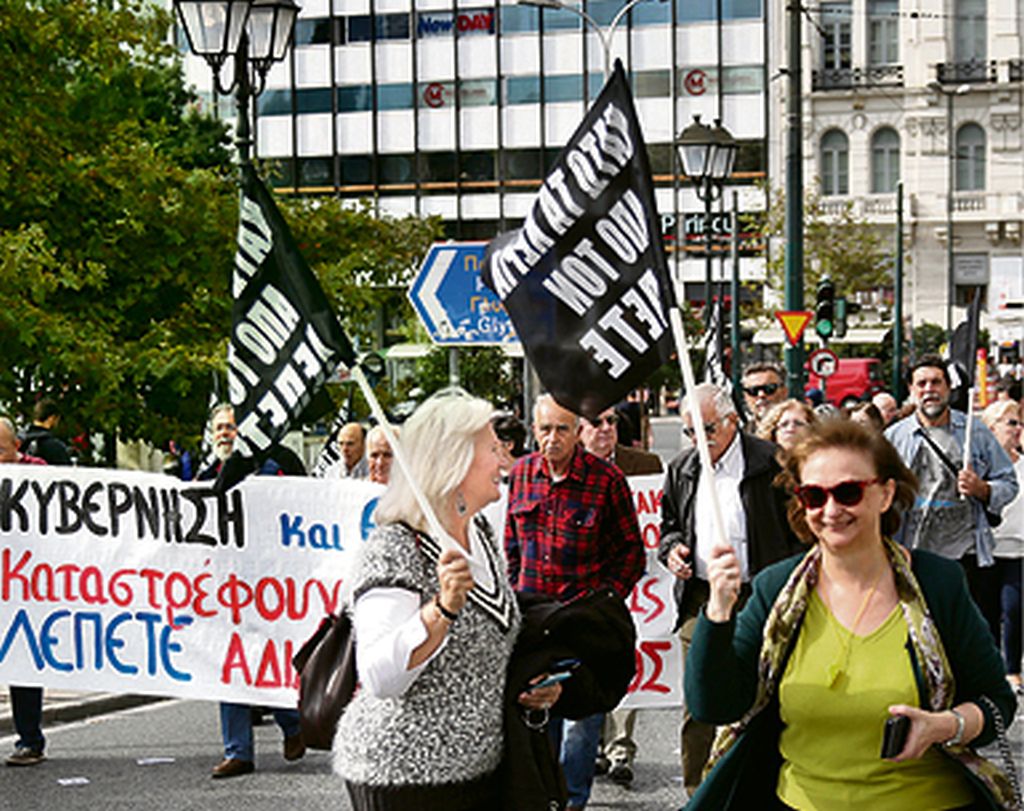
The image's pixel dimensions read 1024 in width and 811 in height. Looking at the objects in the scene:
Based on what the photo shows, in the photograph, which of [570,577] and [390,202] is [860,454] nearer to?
[570,577]

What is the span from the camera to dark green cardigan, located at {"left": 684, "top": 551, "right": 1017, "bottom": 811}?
12.6ft

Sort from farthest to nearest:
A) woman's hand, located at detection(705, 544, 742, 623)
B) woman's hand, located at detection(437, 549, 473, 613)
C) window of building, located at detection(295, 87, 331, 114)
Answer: window of building, located at detection(295, 87, 331, 114) → woman's hand, located at detection(437, 549, 473, 613) → woman's hand, located at detection(705, 544, 742, 623)

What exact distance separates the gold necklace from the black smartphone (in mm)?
177

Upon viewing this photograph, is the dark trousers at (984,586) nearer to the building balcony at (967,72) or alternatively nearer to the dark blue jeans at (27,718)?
the dark blue jeans at (27,718)

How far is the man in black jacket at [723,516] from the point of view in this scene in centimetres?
720

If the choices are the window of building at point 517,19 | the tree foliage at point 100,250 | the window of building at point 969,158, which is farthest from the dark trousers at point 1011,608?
the window of building at point 969,158

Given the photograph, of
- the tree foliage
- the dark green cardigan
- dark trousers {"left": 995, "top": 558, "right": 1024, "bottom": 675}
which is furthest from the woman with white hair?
the tree foliage

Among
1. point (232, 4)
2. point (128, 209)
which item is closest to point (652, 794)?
point (232, 4)

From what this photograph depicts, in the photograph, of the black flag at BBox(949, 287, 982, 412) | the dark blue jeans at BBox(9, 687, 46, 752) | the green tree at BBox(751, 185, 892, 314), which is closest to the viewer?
the dark blue jeans at BBox(9, 687, 46, 752)

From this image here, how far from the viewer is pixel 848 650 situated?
3.88 meters

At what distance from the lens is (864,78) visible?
222ft

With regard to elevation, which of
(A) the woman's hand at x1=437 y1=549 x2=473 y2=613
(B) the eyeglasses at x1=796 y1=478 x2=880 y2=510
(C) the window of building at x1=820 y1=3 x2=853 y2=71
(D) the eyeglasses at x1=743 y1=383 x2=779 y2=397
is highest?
(C) the window of building at x1=820 y1=3 x2=853 y2=71

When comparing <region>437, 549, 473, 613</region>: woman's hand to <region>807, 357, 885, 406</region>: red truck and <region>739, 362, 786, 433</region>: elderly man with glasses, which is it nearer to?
<region>739, 362, 786, 433</region>: elderly man with glasses

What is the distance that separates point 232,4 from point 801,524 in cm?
861
